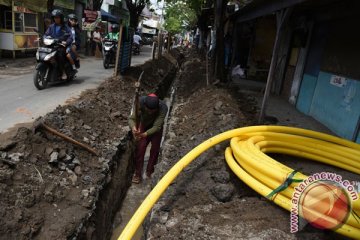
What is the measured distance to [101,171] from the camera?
490cm

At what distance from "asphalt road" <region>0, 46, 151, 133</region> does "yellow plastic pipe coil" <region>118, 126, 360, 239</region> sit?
3193 mm

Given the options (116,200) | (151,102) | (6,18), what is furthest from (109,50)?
(116,200)

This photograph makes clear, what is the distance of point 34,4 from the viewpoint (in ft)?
47.8

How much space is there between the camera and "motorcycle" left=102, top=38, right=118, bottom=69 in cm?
1197

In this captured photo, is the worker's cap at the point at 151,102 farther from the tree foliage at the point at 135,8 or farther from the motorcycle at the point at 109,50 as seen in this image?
the tree foliage at the point at 135,8

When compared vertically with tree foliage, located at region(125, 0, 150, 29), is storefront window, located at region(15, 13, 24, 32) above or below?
below

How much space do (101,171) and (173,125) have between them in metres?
2.98

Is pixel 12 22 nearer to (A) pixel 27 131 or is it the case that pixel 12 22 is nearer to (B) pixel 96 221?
(A) pixel 27 131

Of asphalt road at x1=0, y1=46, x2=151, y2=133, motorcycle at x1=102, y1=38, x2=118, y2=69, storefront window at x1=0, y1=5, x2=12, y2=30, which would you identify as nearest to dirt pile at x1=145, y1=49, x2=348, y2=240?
asphalt road at x1=0, y1=46, x2=151, y2=133

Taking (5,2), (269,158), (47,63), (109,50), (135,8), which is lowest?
(269,158)

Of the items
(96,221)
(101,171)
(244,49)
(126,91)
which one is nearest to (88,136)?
(101,171)

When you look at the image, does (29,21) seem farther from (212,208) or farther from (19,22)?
(212,208)

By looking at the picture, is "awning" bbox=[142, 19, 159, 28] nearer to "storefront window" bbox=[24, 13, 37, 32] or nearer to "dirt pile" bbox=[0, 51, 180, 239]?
"storefront window" bbox=[24, 13, 37, 32]

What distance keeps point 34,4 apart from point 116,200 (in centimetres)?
1239
